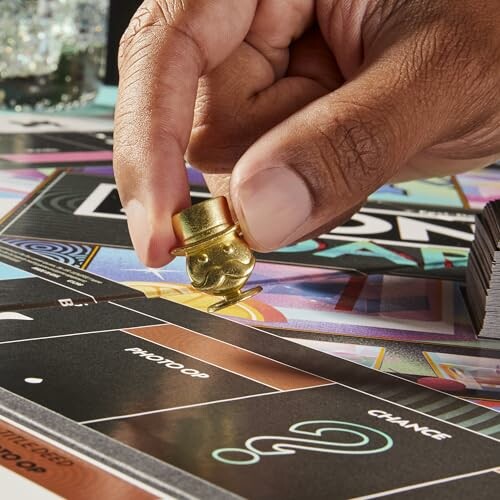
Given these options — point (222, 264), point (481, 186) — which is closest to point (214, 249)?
point (222, 264)

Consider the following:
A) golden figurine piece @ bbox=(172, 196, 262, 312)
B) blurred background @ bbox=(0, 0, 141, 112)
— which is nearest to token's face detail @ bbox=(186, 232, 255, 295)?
golden figurine piece @ bbox=(172, 196, 262, 312)

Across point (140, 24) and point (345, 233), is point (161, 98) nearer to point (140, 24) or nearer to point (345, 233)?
point (140, 24)

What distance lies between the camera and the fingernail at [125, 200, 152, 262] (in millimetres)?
735

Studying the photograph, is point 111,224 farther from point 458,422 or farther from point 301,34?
point 458,422

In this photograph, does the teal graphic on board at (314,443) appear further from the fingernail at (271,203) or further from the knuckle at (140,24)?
the knuckle at (140,24)

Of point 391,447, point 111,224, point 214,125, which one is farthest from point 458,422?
point 111,224

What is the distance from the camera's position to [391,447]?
0.61 meters

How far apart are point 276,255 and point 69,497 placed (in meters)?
0.59

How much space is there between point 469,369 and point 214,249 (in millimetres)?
226

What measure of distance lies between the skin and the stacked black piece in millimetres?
73

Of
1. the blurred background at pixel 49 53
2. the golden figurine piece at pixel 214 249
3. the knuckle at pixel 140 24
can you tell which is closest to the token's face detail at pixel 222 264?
the golden figurine piece at pixel 214 249

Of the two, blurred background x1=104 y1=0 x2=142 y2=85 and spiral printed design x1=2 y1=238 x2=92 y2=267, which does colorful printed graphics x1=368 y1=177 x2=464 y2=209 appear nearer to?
spiral printed design x1=2 y1=238 x2=92 y2=267

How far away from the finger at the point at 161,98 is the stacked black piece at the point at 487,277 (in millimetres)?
275

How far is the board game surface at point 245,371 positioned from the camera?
56cm
